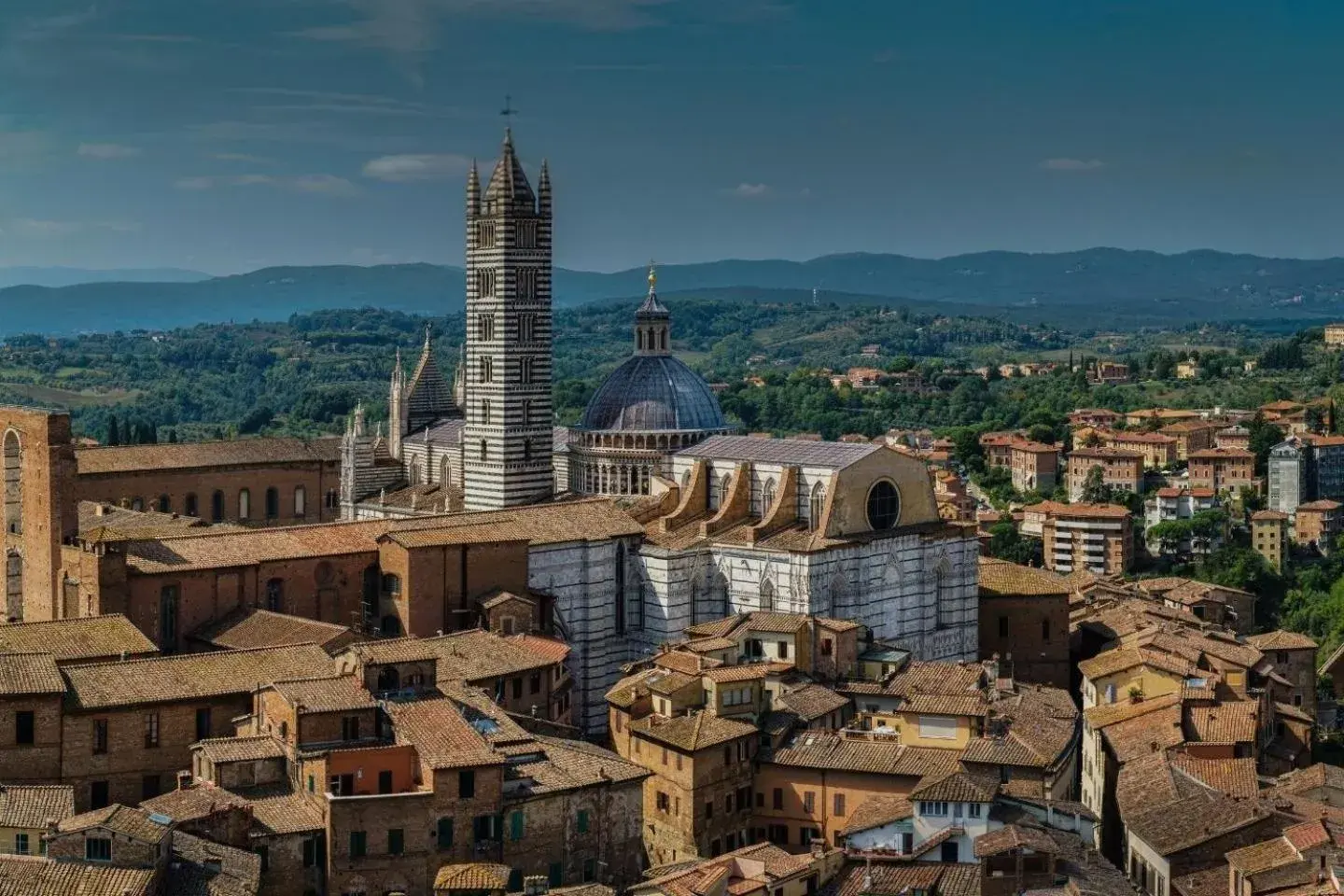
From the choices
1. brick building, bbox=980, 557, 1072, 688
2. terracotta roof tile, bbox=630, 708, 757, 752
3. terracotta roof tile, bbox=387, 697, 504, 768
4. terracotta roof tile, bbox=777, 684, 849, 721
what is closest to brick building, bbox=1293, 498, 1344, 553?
brick building, bbox=980, 557, 1072, 688

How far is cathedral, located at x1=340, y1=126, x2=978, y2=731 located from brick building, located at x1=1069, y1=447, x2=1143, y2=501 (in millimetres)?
48729

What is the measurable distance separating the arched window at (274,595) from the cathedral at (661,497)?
6.31 metres

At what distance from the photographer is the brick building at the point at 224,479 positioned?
67938 mm

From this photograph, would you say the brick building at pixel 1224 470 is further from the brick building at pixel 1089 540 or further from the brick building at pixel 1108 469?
the brick building at pixel 1089 540

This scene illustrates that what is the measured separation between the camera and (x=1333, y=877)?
3319cm

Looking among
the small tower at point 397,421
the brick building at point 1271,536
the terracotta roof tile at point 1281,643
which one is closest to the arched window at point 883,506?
the terracotta roof tile at point 1281,643

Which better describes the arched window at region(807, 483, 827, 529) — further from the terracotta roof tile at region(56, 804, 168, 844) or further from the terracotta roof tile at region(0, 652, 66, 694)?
the terracotta roof tile at region(56, 804, 168, 844)

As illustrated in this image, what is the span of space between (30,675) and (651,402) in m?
24.6

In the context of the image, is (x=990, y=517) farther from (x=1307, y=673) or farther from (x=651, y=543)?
(x=651, y=543)

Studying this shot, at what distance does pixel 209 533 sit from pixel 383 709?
40.7 ft

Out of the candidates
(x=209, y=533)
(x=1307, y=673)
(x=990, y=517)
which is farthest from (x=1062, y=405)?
(x=209, y=533)

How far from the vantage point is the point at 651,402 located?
57688 mm

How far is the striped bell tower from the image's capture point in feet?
189

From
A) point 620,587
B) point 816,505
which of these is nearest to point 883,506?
point 816,505
